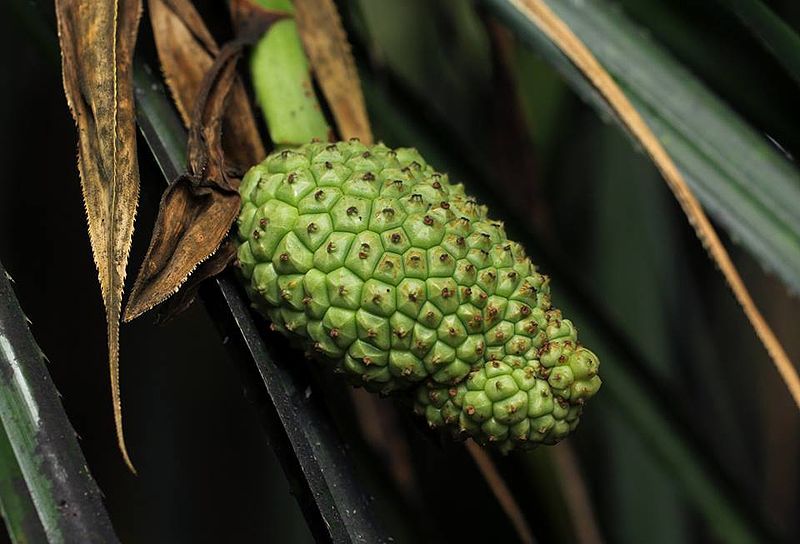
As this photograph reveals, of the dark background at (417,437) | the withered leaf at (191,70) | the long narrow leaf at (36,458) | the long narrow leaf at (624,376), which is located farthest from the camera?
the dark background at (417,437)

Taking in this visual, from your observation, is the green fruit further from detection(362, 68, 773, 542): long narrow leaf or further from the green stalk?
detection(362, 68, 773, 542): long narrow leaf

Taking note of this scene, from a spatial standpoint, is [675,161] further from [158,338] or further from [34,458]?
[158,338]

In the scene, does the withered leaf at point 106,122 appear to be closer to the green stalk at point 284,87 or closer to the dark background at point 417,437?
the green stalk at point 284,87

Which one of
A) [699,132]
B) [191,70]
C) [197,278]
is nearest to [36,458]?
[197,278]

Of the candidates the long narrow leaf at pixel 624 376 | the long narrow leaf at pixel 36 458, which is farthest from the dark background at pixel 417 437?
the long narrow leaf at pixel 36 458

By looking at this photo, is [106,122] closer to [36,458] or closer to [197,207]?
[197,207]

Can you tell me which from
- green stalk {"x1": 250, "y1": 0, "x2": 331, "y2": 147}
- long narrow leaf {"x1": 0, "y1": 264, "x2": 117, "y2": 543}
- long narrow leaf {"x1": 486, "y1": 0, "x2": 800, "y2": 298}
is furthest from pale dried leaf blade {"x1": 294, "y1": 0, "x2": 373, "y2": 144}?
long narrow leaf {"x1": 0, "y1": 264, "x2": 117, "y2": 543}
